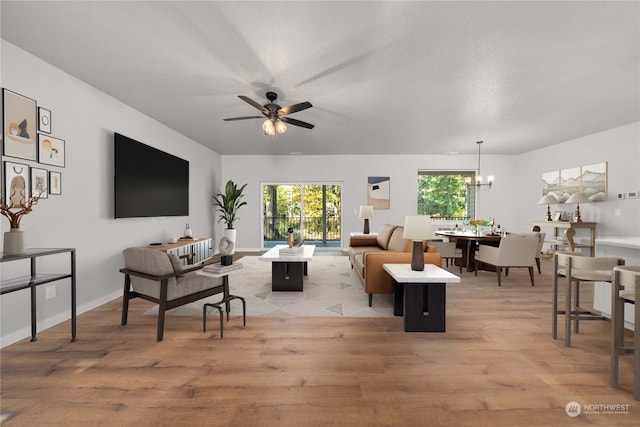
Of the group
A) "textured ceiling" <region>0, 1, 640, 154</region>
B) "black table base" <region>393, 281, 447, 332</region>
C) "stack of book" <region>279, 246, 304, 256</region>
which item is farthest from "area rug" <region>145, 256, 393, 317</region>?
"textured ceiling" <region>0, 1, 640, 154</region>

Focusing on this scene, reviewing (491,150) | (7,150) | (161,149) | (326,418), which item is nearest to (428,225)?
(326,418)

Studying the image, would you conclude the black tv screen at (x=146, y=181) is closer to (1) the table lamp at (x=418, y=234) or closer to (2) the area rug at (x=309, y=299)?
(2) the area rug at (x=309, y=299)

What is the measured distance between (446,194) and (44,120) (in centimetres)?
781

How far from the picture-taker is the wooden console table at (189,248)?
400 centimetres

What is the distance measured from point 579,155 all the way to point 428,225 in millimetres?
5276

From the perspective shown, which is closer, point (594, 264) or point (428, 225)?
point (594, 264)

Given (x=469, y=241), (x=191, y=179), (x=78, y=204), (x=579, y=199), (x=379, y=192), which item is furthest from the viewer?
(x=379, y=192)

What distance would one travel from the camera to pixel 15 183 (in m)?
2.41

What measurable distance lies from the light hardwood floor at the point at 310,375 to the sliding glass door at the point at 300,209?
188 inches

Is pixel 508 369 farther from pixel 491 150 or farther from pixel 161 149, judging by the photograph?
pixel 491 150

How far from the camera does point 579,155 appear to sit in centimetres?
564

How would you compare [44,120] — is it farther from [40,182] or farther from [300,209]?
[300,209]

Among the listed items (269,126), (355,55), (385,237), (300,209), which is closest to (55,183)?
(269,126)

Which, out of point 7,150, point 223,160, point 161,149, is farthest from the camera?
point 223,160
